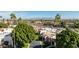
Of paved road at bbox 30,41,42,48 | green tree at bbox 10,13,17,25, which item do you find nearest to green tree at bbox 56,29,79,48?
paved road at bbox 30,41,42,48

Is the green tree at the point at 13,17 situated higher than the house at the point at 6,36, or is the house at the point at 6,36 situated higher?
the green tree at the point at 13,17

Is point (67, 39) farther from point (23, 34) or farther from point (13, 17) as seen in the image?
point (13, 17)

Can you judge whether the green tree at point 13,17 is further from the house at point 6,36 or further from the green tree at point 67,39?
the green tree at point 67,39

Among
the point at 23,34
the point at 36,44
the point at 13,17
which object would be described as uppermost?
the point at 13,17

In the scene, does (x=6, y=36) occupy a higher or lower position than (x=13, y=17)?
lower

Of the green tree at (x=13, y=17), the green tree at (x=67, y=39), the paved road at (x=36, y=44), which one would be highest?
the green tree at (x=13, y=17)

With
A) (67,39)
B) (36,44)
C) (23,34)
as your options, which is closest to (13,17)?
(23,34)

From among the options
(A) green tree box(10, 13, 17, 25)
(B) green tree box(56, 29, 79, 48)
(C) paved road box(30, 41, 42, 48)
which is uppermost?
(A) green tree box(10, 13, 17, 25)

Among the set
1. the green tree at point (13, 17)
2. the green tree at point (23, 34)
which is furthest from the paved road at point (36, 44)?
the green tree at point (13, 17)

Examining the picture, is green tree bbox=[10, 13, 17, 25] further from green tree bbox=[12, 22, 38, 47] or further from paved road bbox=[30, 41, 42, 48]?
paved road bbox=[30, 41, 42, 48]

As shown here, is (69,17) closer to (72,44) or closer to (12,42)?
(72,44)
